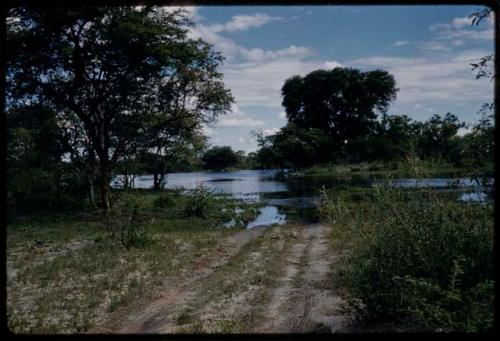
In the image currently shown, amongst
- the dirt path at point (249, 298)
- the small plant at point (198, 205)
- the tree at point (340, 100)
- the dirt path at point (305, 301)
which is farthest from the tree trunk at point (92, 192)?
the tree at point (340, 100)

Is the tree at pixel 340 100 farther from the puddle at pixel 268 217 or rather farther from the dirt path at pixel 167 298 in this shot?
the dirt path at pixel 167 298

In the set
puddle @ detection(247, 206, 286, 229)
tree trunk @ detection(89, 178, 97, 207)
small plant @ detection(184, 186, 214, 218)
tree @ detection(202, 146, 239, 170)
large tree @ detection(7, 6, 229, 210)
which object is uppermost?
large tree @ detection(7, 6, 229, 210)

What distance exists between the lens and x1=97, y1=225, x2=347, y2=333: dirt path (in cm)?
496

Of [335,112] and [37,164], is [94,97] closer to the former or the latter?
[37,164]

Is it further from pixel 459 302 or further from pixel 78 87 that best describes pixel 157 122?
pixel 459 302

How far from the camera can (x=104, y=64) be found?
17094 mm

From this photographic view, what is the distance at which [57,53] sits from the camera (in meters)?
16.4

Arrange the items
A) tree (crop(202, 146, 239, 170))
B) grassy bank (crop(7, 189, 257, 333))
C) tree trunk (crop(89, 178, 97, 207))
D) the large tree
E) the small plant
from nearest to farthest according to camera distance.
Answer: grassy bank (crop(7, 189, 257, 333)) < the large tree < the small plant < tree trunk (crop(89, 178, 97, 207)) < tree (crop(202, 146, 239, 170))

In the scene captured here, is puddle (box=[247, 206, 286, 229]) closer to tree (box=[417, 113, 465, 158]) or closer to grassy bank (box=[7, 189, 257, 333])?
grassy bank (box=[7, 189, 257, 333])

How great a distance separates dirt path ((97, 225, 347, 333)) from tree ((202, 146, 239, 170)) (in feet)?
122

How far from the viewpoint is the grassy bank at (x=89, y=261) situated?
5.62m

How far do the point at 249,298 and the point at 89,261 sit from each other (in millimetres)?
4117

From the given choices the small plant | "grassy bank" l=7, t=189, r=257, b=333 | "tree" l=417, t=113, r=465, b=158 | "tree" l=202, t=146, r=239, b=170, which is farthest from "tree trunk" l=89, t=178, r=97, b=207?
"tree" l=202, t=146, r=239, b=170

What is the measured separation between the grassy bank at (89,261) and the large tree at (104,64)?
14.3 feet
